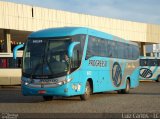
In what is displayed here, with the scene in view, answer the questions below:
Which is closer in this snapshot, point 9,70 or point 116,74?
point 116,74

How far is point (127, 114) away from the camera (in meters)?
12.9

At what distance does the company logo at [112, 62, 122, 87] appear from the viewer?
22.3m

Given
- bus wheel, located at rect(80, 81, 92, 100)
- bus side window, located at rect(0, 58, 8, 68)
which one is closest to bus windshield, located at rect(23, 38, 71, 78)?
bus wheel, located at rect(80, 81, 92, 100)

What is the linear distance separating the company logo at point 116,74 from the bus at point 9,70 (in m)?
10.0

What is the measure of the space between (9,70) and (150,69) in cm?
1566

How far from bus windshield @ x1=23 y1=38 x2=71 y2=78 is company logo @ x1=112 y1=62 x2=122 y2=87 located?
5.75 metres

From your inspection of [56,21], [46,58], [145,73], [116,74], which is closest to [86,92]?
[46,58]

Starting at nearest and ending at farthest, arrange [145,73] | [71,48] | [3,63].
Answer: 1. [71,48]
2. [3,63]
3. [145,73]

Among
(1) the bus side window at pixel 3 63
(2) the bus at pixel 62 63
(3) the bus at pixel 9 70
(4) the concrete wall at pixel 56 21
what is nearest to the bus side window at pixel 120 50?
(2) the bus at pixel 62 63

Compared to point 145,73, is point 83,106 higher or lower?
lower

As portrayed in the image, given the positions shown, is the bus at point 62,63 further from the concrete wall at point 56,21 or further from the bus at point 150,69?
the bus at point 150,69

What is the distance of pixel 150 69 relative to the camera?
41062mm

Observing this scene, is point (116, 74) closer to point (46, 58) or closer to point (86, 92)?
point (86, 92)

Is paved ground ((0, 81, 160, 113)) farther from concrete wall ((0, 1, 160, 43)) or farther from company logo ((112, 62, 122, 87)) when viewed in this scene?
concrete wall ((0, 1, 160, 43))
